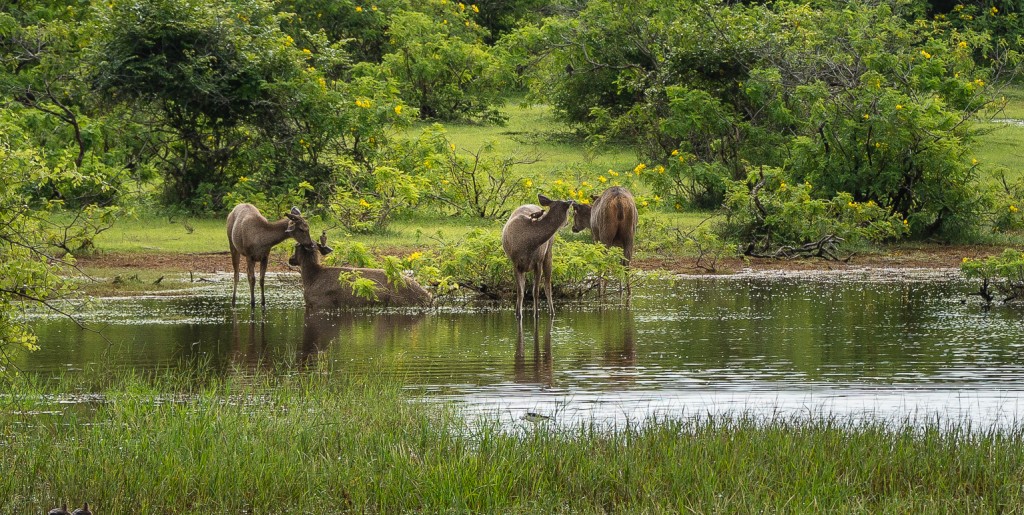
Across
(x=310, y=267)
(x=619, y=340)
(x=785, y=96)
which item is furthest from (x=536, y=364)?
(x=785, y=96)

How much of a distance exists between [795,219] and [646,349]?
959cm

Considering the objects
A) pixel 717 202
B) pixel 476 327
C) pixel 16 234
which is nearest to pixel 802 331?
pixel 476 327

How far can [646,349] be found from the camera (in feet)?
40.2

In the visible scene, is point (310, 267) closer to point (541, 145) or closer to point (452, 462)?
point (452, 462)

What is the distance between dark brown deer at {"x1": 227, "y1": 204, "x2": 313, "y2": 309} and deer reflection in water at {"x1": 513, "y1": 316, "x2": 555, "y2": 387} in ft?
12.6

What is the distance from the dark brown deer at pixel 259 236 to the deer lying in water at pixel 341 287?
217 millimetres

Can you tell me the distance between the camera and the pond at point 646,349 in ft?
31.4

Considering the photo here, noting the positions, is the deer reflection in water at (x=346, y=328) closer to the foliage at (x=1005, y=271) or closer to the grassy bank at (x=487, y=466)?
the grassy bank at (x=487, y=466)

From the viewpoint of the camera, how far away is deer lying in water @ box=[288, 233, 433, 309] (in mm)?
15992

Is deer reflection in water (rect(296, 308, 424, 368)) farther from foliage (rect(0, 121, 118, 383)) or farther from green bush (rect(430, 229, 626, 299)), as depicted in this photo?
foliage (rect(0, 121, 118, 383))

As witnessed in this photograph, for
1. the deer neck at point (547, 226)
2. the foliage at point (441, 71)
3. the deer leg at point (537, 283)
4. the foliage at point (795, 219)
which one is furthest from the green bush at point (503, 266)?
the foliage at point (441, 71)

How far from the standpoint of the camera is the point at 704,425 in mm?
8156

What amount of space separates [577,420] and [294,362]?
3.68 meters

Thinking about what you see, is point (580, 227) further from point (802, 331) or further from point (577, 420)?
point (577, 420)
